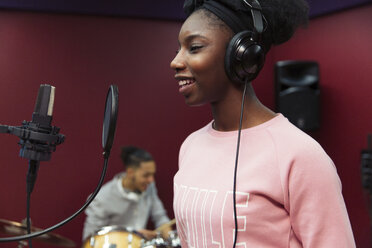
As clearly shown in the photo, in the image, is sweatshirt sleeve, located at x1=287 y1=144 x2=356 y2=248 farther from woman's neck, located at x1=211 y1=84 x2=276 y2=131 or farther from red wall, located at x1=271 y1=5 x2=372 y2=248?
red wall, located at x1=271 y1=5 x2=372 y2=248

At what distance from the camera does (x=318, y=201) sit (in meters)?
0.97

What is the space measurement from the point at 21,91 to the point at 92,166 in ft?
2.87

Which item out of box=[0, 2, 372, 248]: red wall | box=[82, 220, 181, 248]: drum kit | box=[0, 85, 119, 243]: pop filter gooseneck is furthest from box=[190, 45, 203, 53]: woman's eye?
box=[0, 2, 372, 248]: red wall

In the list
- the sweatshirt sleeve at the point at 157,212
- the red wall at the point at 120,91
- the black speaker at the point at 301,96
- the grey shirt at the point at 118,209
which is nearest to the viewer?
the grey shirt at the point at 118,209

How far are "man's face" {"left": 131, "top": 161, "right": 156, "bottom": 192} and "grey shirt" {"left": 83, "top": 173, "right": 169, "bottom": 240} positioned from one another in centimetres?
10

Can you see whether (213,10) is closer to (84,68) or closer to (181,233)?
(181,233)

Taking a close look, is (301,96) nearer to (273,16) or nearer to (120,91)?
(120,91)

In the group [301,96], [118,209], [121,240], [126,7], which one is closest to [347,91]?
[301,96]

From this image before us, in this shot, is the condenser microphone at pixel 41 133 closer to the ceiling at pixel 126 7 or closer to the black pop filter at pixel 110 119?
the black pop filter at pixel 110 119

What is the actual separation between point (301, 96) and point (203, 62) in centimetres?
320

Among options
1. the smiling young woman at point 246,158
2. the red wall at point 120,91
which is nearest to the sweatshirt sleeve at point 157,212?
the red wall at point 120,91

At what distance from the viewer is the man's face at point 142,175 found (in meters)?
3.72

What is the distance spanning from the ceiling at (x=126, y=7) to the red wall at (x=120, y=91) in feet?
0.20

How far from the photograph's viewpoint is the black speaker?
13.5ft
